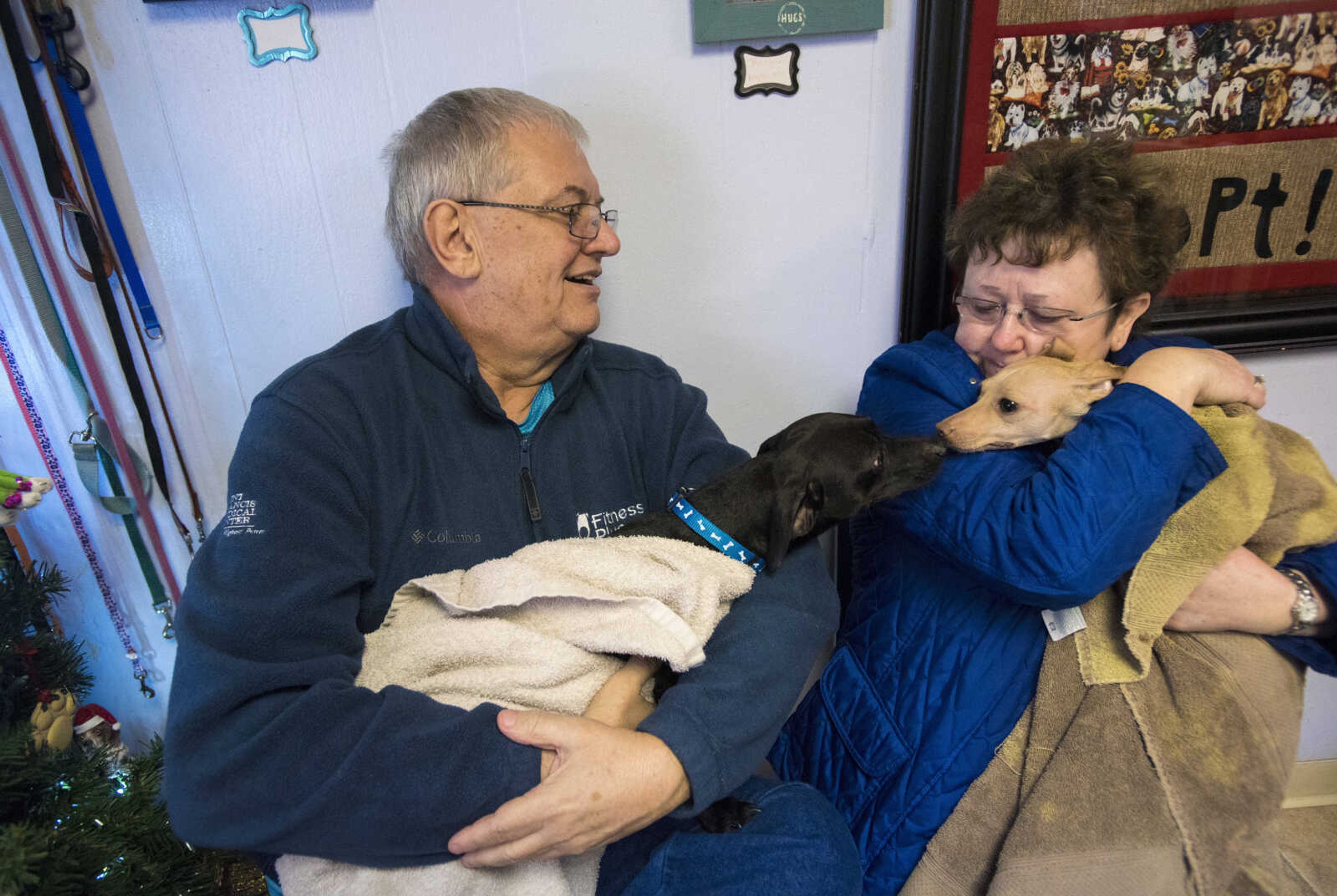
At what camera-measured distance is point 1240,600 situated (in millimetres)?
1121

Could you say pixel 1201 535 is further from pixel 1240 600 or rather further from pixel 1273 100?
pixel 1273 100

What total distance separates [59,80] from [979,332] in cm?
183

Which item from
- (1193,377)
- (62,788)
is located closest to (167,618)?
(62,788)

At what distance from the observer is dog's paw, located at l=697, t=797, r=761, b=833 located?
1088mm

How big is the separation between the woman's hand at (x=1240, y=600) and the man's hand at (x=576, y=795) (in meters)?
0.90

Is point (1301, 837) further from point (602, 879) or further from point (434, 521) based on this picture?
point (434, 521)

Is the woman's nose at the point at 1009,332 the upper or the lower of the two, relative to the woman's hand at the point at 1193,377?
upper

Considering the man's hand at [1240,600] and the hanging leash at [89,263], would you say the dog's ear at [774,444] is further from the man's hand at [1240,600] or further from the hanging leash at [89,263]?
the hanging leash at [89,263]

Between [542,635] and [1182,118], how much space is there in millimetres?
1715

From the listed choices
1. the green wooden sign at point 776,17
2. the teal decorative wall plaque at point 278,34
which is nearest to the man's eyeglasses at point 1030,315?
the green wooden sign at point 776,17

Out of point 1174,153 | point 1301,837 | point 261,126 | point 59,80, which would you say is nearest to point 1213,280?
point 1174,153

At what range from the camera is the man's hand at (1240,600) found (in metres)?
1.12

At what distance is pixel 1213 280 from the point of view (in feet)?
5.21

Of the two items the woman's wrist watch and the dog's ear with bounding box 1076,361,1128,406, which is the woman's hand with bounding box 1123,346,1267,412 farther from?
the woman's wrist watch
